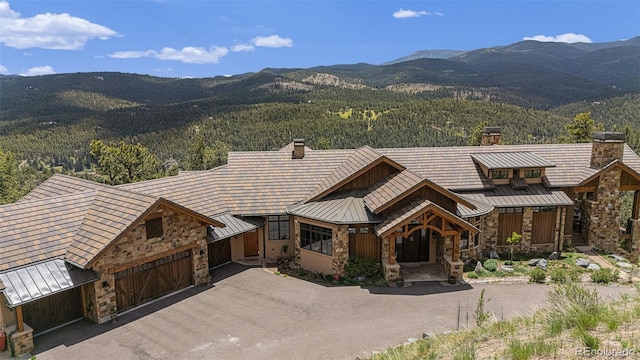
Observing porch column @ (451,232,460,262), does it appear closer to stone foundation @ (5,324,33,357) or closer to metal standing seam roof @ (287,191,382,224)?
metal standing seam roof @ (287,191,382,224)

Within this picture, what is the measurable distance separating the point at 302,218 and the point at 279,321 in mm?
6383

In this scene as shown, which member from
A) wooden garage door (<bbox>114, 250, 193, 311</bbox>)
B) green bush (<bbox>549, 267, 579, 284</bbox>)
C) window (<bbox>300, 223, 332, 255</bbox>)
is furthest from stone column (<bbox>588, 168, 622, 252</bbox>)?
wooden garage door (<bbox>114, 250, 193, 311</bbox>)

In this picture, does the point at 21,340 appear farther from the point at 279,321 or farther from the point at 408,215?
the point at 408,215

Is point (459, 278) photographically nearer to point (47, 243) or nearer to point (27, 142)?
point (47, 243)

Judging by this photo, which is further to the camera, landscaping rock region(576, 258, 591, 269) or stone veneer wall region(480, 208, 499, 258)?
stone veneer wall region(480, 208, 499, 258)

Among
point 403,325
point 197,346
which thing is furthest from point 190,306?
point 403,325

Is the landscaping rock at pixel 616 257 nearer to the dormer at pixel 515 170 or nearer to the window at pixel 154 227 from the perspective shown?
the dormer at pixel 515 170

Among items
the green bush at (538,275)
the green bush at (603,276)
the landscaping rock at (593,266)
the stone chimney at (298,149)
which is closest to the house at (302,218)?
the stone chimney at (298,149)

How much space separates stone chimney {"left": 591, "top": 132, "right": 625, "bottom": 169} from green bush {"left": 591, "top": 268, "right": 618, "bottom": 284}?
25.7 feet

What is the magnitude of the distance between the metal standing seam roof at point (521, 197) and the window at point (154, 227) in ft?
54.9

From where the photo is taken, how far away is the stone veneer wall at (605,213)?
25531 mm

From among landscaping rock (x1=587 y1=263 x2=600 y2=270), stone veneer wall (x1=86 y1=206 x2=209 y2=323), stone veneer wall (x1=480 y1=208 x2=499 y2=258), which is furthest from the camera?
stone veneer wall (x1=480 y1=208 x2=499 y2=258)

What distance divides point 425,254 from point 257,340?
36.2 feet

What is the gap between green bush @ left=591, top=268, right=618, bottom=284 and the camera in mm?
20344
